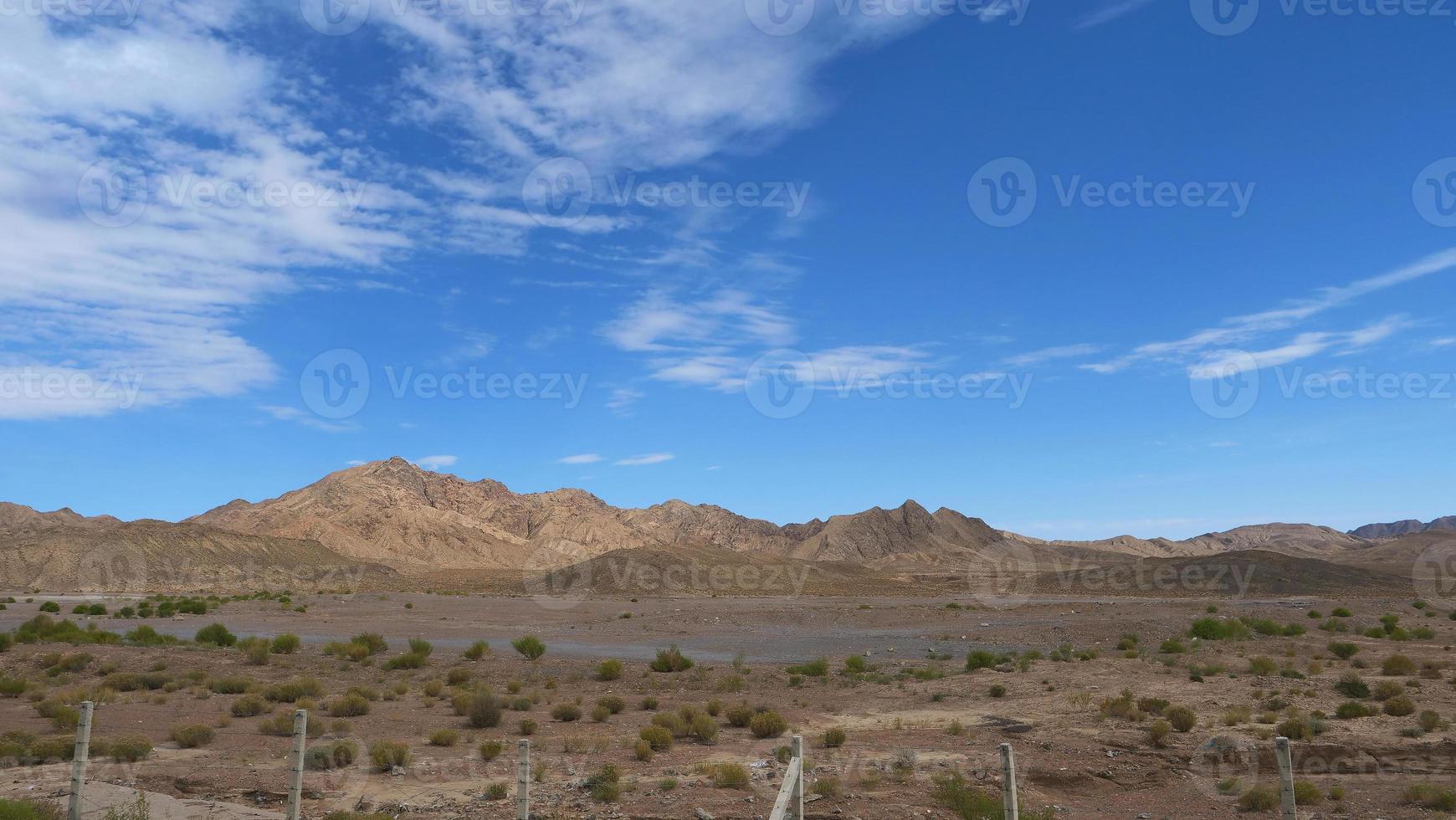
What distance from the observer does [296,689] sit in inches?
980

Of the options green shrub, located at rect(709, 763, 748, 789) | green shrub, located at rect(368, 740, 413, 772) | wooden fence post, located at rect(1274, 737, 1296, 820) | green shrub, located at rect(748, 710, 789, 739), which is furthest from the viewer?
green shrub, located at rect(748, 710, 789, 739)

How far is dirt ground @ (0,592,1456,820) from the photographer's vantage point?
567 inches

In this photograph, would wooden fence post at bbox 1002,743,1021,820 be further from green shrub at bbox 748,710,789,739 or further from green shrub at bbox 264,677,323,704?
green shrub at bbox 264,677,323,704

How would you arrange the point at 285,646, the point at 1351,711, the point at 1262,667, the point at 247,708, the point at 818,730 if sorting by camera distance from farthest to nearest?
the point at 285,646, the point at 1262,667, the point at 247,708, the point at 818,730, the point at 1351,711

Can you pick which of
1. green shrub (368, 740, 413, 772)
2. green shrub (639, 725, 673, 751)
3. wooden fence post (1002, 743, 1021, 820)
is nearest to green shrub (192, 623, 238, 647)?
green shrub (368, 740, 413, 772)

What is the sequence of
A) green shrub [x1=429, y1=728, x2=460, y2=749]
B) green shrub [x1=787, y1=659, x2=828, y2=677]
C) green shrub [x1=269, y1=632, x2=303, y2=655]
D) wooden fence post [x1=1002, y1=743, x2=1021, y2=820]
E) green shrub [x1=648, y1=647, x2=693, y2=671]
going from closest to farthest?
wooden fence post [x1=1002, y1=743, x2=1021, y2=820]
green shrub [x1=429, y1=728, x2=460, y2=749]
green shrub [x1=787, y1=659, x2=828, y2=677]
green shrub [x1=648, y1=647, x2=693, y2=671]
green shrub [x1=269, y1=632, x2=303, y2=655]

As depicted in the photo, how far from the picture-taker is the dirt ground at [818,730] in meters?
14.4

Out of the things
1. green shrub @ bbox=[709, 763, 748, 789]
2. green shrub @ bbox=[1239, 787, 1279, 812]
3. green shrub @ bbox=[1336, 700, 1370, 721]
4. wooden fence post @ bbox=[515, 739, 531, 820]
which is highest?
wooden fence post @ bbox=[515, 739, 531, 820]

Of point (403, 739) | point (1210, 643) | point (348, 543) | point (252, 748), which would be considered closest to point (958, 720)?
point (403, 739)

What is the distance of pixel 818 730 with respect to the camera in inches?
821

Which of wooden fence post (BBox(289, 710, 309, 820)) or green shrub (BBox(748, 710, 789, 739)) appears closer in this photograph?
wooden fence post (BBox(289, 710, 309, 820))

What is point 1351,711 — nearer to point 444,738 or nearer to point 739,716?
point 739,716

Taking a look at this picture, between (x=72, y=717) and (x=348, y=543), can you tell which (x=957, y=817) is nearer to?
(x=72, y=717)

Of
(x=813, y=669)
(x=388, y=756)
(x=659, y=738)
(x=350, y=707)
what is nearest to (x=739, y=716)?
(x=659, y=738)
